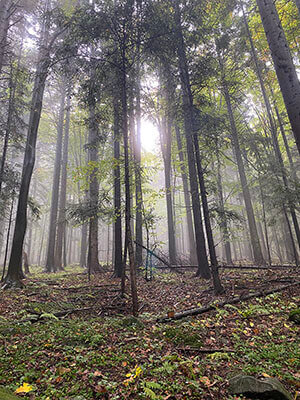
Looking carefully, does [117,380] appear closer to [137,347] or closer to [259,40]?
[137,347]

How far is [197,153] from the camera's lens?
7418 mm

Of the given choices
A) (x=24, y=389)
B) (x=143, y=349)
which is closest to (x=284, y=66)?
(x=143, y=349)

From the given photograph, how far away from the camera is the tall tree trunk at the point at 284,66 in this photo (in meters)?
5.18

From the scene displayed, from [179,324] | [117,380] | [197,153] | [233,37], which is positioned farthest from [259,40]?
[117,380]

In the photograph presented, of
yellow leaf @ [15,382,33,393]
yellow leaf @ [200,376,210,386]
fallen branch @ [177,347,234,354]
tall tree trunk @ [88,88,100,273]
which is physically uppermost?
tall tree trunk @ [88,88,100,273]

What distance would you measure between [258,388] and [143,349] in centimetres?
192

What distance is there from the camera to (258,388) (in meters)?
2.54

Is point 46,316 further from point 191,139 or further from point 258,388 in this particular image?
point 191,139

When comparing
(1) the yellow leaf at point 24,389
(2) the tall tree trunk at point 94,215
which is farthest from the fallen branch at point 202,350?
(2) the tall tree trunk at point 94,215

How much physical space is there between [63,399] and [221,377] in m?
2.04

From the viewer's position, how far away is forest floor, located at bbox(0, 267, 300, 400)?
2.76 metres

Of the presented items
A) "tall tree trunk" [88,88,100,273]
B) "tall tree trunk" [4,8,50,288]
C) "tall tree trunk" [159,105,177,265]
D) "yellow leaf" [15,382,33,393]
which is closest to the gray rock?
"yellow leaf" [15,382,33,393]

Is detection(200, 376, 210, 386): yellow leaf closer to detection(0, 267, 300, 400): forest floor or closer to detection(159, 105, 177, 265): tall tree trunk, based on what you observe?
detection(0, 267, 300, 400): forest floor

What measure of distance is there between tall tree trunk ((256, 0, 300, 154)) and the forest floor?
4234 millimetres
